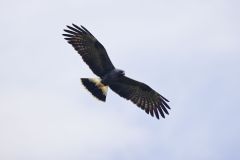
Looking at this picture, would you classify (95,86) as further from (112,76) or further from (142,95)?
(142,95)

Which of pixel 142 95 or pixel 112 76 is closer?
pixel 112 76

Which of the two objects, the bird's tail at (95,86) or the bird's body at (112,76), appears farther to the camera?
the bird's tail at (95,86)

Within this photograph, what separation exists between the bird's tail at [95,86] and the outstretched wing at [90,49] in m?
0.29

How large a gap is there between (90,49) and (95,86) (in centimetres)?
125

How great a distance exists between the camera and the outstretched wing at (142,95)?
31.0m

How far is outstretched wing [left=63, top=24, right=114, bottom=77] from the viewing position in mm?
30312

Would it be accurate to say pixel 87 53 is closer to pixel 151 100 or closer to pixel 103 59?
pixel 103 59

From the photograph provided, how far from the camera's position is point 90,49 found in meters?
30.5

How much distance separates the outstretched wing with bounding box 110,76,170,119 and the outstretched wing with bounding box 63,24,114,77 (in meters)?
0.82

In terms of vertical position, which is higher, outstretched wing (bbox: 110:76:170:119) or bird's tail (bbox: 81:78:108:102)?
outstretched wing (bbox: 110:76:170:119)

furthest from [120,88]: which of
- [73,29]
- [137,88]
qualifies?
[73,29]

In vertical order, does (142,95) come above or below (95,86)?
above

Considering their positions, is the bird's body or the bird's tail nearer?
the bird's body

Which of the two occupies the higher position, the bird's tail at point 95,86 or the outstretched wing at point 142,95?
the outstretched wing at point 142,95
